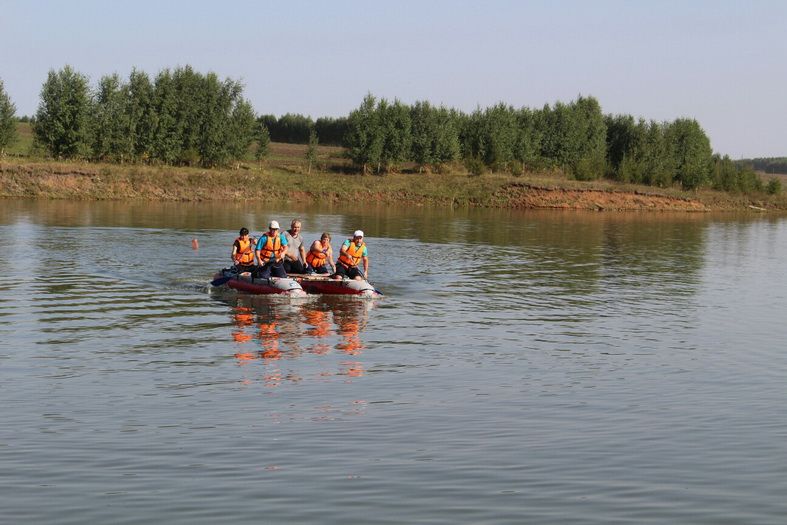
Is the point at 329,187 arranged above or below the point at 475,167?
below

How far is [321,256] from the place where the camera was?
1305 inches

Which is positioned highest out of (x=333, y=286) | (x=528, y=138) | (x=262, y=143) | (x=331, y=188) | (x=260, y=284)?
(x=528, y=138)

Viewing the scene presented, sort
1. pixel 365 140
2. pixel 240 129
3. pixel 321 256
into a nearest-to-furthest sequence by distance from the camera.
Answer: pixel 321 256 → pixel 240 129 → pixel 365 140

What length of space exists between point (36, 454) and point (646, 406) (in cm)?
1024

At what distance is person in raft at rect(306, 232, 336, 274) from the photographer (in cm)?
3312

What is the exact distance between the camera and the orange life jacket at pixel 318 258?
33.2 m

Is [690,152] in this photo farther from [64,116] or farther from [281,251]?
[281,251]

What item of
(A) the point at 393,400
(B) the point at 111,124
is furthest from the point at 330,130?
(A) the point at 393,400

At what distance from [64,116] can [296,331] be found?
82293 mm

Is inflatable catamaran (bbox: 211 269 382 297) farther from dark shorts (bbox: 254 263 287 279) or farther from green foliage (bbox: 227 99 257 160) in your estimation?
green foliage (bbox: 227 99 257 160)

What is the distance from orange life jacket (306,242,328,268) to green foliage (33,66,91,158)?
72419 millimetres

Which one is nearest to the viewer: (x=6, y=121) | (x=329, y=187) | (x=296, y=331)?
(x=296, y=331)

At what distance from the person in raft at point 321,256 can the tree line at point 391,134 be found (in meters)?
72.5

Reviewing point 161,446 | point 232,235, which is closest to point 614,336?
point 161,446
